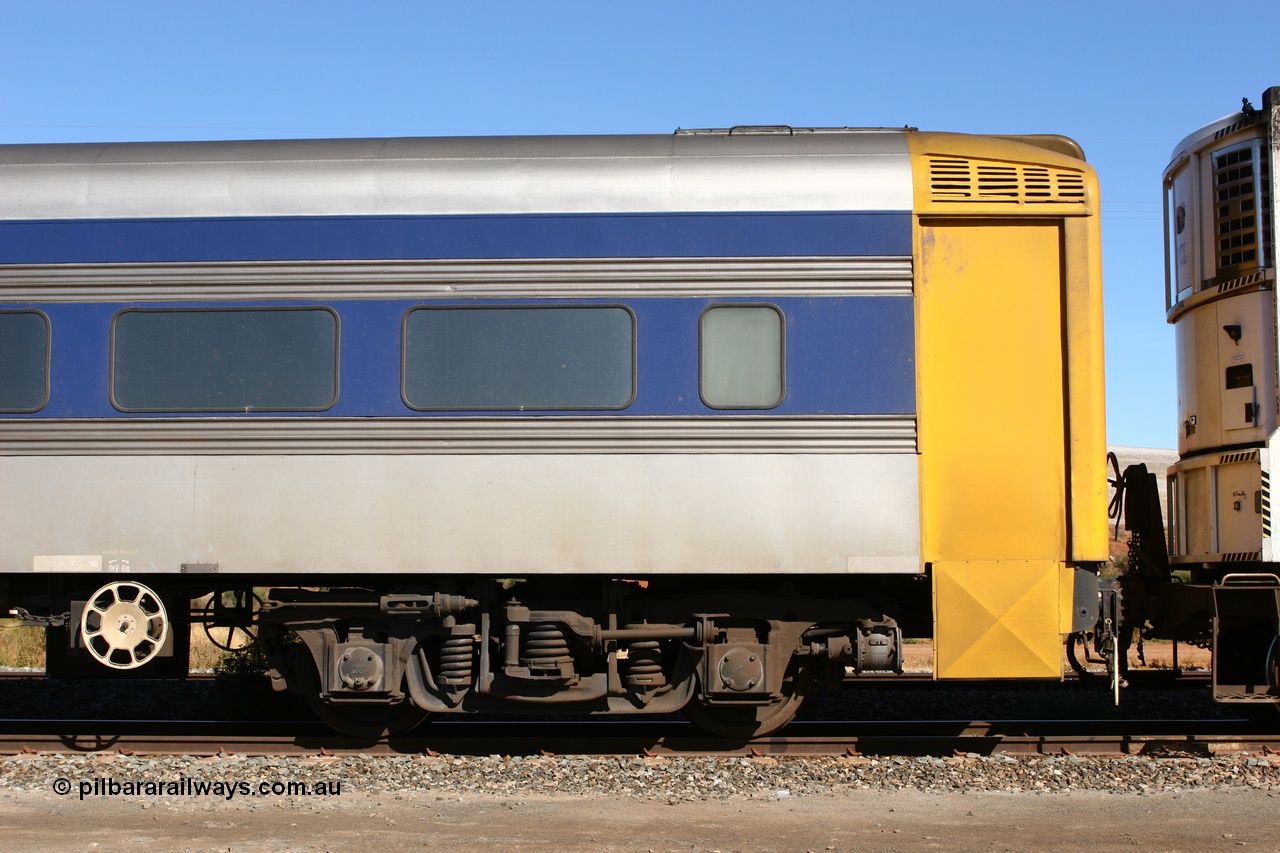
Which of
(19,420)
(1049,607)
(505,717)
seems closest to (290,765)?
(505,717)

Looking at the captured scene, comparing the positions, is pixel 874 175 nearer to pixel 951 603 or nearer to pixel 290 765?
pixel 951 603

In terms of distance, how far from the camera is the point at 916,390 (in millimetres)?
7105

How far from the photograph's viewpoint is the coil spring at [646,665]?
7.27 meters

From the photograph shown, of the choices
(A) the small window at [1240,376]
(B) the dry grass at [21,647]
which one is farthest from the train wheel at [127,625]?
(A) the small window at [1240,376]

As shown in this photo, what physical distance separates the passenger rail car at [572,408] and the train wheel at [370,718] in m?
0.33

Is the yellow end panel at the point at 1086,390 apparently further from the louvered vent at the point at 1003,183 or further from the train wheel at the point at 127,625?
the train wheel at the point at 127,625

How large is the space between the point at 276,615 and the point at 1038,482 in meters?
4.92

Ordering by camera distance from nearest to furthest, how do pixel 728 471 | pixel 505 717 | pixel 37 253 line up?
pixel 728 471 → pixel 37 253 → pixel 505 717

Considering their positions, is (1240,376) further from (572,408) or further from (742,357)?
(572,408)

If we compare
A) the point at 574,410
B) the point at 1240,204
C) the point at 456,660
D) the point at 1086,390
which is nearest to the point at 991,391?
the point at 1086,390

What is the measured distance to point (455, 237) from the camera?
7344 millimetres

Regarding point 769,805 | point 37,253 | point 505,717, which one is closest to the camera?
point 769,805

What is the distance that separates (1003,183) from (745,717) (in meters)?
3.85

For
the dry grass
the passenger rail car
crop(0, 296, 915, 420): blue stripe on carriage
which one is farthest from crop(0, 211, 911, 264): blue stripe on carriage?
the dry grass
